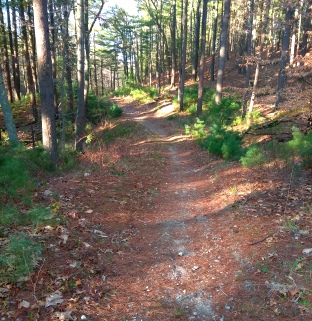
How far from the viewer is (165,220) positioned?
20.5ft

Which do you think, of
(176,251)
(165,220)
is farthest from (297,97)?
(176,251)

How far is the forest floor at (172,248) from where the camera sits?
3.47 metres

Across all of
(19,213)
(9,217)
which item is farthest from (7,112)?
(9,217)

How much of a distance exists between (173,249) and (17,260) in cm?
261

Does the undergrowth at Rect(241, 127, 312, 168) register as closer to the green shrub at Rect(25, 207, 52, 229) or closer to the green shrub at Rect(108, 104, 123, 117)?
the green shrub at Rect(25, 207, 52, 229)

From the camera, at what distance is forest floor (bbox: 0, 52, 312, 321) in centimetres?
347

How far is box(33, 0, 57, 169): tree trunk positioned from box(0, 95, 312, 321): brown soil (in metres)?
1.21

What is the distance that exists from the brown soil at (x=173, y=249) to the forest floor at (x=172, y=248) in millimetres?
16

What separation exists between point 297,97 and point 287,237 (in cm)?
426

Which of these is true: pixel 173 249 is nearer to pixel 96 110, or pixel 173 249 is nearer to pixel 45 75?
pixel 45 75

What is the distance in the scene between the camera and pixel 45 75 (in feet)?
24.7

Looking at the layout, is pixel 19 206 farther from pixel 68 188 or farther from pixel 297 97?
pixel 297 97

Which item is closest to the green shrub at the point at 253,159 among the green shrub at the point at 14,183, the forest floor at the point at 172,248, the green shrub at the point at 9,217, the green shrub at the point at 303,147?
the forest floor at the point at 172,248

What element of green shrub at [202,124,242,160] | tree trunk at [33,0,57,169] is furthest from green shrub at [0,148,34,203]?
green shrub at [202,124,242,160]
